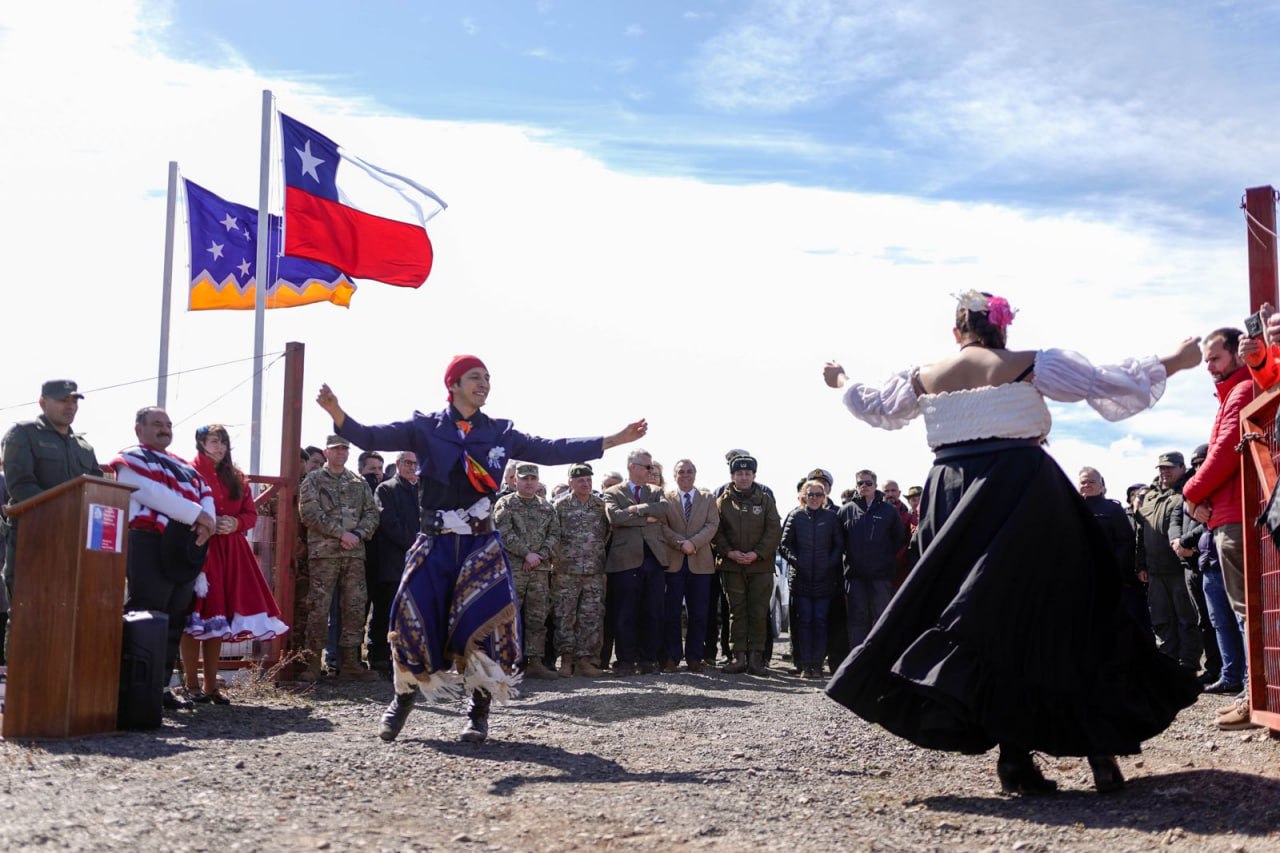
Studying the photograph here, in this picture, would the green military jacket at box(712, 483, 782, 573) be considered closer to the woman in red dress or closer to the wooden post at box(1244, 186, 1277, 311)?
the woman in red dress

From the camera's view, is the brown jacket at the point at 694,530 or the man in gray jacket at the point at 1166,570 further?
the brown jacket at the point at 694,530

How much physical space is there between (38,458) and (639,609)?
262 inches

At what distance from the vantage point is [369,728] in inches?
312

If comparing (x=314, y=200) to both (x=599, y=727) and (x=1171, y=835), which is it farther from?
(x=1171, y=835)

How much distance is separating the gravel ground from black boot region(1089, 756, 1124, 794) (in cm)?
A: 4

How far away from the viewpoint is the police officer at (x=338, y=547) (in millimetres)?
11445

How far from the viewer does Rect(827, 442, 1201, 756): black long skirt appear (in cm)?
505

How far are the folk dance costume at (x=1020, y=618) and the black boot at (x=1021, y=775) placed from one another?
19 cm

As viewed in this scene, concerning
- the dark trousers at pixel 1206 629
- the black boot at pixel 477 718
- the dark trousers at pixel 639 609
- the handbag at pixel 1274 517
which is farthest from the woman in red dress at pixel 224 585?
the dark trousers at pixel 1206 629

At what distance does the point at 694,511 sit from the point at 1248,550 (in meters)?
7.33

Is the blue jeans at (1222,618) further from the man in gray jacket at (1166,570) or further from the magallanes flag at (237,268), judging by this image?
the magallanes flag at (237,268)

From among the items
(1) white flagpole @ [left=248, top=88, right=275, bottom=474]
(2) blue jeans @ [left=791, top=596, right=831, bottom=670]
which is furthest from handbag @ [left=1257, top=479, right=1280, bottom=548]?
(1) white flagpole @ [left=248, top=88, right=275, bottom=474]

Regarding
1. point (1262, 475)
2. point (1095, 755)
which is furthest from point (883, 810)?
point (1262, 475)

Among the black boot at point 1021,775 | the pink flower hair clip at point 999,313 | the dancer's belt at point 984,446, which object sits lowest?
the black boot at point 1021,775
